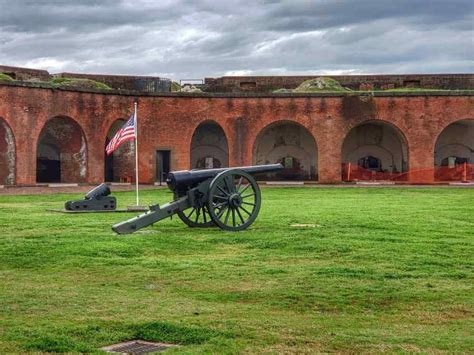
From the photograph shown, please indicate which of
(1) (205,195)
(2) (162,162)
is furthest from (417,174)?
(1) (205,195)

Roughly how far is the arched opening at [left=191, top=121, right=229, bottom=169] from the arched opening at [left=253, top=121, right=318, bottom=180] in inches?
59.8

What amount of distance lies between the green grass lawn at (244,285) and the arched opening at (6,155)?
10.7 metres

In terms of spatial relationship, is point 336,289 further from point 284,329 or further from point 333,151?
point 333,151

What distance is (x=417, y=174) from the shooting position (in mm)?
29703

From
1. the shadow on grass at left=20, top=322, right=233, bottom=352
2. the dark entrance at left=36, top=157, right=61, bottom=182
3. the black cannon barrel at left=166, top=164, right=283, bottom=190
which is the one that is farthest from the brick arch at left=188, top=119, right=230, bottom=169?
the shadow on grass at left=20, top=322, right=233, bottom=352

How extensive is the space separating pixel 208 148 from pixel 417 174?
336 inches

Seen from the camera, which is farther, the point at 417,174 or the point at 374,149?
the point at 374,149

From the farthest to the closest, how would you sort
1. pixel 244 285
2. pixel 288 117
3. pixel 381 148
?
pixel 381 148, pixel 288 117, pixel 244 285

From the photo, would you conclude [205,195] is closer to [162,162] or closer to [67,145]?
[67,145]

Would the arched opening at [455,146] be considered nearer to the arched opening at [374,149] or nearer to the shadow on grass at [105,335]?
the arched opening at [374,149]

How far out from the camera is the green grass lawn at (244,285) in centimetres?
647

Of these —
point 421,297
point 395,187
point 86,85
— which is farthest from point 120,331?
point 86,85

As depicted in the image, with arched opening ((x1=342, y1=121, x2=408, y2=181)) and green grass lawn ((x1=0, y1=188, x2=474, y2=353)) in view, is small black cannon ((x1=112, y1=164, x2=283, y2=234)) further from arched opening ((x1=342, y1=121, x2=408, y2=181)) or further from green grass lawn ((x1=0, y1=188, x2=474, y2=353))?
arched opening ((x1=342, y1=121, x2=408, y2=181))

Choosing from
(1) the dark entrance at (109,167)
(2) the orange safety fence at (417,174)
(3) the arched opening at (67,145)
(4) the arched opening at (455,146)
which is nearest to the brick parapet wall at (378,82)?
(4) the arched opening at (455,146)
